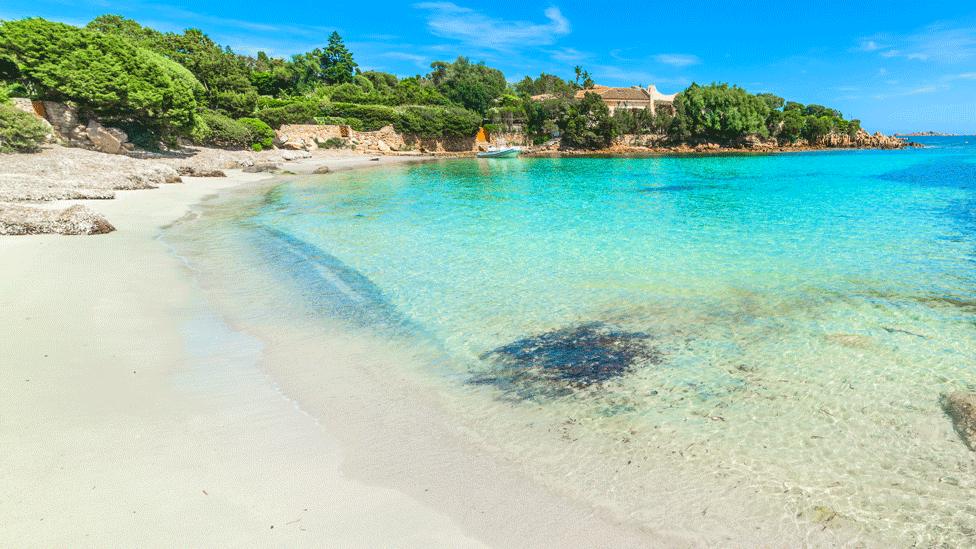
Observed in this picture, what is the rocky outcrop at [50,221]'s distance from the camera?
11508 mm

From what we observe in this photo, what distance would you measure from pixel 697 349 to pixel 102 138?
37621mm

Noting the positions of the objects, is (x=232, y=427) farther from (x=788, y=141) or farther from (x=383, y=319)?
(x=788, y=141)

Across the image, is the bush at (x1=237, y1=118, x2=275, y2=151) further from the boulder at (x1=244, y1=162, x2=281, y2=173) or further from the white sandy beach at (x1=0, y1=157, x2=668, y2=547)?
the white sandy beach at (x1=0, y1=157, x2=668, y2=547)

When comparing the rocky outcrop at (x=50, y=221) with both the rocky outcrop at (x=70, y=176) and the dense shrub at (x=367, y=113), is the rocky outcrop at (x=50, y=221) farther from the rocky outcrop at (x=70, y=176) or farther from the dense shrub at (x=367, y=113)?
the dense shrub at (x=367, y=113)

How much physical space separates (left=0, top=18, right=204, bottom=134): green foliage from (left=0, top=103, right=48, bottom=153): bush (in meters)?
6.24

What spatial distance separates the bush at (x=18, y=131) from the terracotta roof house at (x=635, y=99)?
72.2 meters

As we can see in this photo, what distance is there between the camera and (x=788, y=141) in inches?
3068

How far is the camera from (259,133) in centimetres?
4966

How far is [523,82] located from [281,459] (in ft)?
350

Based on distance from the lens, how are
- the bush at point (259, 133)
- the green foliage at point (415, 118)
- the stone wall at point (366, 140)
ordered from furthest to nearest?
the green foliage at point (415, 118)
the stone wall at point (366, 140)
the bush at point (259, 133)

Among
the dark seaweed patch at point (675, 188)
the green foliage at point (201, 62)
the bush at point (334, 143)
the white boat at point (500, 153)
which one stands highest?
the green foliage at point (201, 62)

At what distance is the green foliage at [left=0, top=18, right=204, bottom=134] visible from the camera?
95.1 ft

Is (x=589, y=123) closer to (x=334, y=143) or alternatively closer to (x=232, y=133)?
(x=334, y=143)

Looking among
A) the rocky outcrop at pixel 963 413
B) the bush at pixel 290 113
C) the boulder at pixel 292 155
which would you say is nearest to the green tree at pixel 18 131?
the boulder at pixel 292 155
